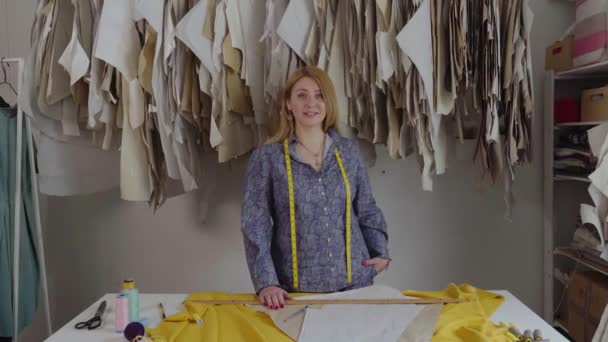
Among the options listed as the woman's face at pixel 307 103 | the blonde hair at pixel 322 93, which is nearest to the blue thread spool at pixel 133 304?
the blonde hair at pixel 322 93

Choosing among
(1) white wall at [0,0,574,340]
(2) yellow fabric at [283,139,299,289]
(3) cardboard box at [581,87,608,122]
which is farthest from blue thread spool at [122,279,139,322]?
(3) cardboard box at [581,87,608,122]

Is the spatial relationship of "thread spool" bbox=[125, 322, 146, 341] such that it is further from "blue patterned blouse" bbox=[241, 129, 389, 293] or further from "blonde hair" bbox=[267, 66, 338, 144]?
"blonde hair" bbox=[267, 66, 338, 144]

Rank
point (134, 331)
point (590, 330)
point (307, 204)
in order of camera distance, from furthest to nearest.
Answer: point (590, 330), point (307, 204), point (134, 331)

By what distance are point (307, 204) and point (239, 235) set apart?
100 cm

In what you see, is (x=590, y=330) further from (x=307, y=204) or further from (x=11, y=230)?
(x=11, y=230)

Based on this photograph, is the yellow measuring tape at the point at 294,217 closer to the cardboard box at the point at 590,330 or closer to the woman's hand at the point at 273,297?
the woman's hand at the point at 273,297

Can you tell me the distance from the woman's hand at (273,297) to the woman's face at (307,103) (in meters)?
0.62

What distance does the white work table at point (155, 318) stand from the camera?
1.43 meters

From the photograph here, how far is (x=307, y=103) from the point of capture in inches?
73.5

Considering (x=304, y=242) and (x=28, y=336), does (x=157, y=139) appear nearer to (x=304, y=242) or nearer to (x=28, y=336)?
(x=304, y=242)

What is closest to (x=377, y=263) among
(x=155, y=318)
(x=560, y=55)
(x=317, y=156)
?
(x=317, y=156)

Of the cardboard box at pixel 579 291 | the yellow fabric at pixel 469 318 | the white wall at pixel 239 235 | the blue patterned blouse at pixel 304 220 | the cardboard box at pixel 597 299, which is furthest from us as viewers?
the white wall at pixel 239 235

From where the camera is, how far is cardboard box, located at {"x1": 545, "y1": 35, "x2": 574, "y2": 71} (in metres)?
2.30

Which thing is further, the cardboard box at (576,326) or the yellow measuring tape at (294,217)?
the cardboard box at (576,326)
